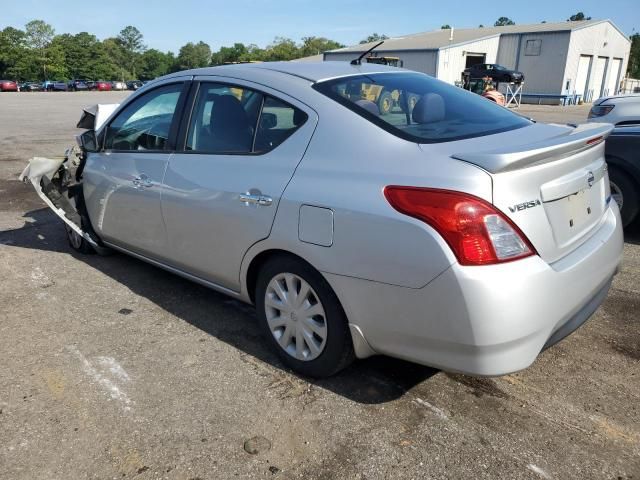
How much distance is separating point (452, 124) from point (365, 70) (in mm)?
786

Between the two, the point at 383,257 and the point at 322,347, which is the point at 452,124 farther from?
the point at 322,347

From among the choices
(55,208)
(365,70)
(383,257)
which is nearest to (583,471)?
(383,257)

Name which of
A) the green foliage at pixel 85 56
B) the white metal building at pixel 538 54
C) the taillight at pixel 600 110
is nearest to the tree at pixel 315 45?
the green foliage at pixel 85 56

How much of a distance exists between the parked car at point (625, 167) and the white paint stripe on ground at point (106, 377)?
4782 mm

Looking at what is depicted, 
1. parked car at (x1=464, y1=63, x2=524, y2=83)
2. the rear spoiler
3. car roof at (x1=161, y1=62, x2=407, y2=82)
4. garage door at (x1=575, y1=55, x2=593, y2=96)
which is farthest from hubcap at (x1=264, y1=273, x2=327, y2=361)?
garage door at (x1=575, y1=55, x2=593, y2=96)

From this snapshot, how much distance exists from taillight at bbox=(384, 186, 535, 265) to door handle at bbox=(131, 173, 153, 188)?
2200mm

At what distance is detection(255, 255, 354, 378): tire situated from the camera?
8.70 feet

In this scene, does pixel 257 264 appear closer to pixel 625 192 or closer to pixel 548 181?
pixel 548 181

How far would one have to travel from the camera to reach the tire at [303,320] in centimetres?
265

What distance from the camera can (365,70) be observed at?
3.34 metres

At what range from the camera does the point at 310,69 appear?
10.6ft

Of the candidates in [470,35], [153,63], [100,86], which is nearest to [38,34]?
[153,63]

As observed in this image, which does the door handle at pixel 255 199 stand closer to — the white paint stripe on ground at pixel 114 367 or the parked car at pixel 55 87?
the white paint stripe on ground at pixel 114 367

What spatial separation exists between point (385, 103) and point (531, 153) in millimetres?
943
